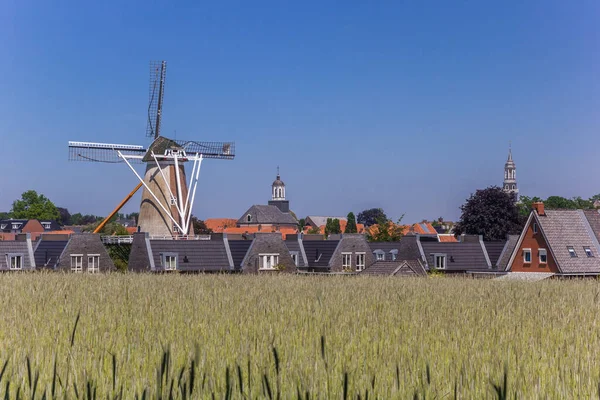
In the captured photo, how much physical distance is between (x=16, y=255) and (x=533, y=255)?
36.8 metres

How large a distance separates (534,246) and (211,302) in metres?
44.8

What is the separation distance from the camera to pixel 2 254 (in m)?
60.3

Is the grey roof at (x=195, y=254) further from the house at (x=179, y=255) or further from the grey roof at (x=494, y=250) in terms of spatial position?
the grey roof at (x=494, y=250)

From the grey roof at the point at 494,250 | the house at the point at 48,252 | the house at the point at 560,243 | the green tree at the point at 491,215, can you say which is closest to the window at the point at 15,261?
the house at the point at 48,252

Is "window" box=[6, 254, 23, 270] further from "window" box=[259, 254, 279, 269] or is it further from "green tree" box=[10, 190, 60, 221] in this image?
"green tree" box=[10, 190, 60, 221]

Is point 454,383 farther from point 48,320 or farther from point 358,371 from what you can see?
point 48,320

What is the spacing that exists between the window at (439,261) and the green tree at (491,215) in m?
25.3

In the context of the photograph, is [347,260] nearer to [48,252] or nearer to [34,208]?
[48,252]

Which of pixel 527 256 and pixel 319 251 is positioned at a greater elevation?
pixel 319 251

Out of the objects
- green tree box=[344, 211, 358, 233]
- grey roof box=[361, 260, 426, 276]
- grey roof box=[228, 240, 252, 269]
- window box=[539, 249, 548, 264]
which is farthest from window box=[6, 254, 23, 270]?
green tree box=[344, 211, 358, 233]

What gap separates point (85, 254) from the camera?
201 ft

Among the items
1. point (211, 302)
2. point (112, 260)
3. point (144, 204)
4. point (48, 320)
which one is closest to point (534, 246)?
point (112, 260)

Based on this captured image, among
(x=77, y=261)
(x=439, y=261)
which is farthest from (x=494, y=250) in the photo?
(x=77, y=261)

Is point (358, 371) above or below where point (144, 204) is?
below
